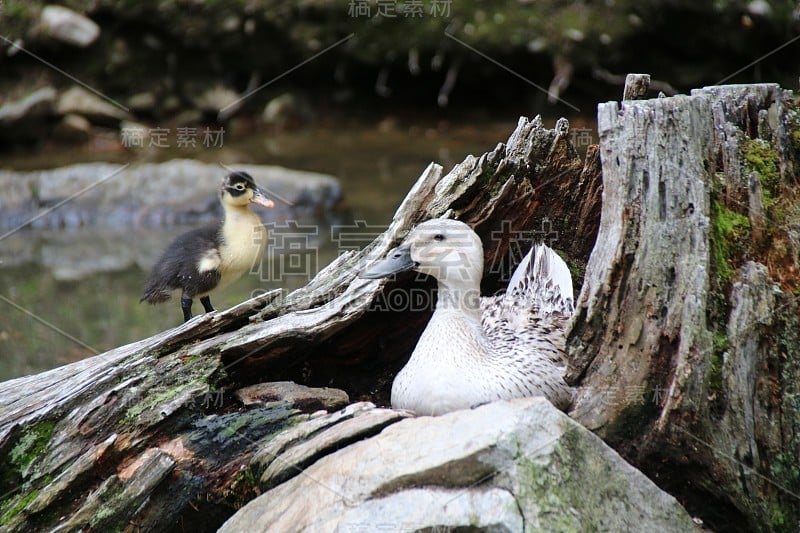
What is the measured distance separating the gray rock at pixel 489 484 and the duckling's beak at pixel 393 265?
94 centimetres

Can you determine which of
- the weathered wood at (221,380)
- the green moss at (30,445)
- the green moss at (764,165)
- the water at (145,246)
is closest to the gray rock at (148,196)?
the water at (145,246)

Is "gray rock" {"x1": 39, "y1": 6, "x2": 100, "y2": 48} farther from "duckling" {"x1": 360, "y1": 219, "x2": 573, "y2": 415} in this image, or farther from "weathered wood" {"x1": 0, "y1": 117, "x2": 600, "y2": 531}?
"duckling" {"x1": 360, "y1": 219, "x2": 573, "y2": 415}

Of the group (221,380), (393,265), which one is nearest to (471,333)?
(393,265)

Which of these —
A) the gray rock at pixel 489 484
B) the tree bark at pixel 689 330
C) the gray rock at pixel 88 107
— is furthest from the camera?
the gray rock at pixel 88 107

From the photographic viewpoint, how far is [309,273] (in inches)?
344

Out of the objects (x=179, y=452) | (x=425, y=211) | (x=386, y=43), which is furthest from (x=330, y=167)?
(x=179, y=452)

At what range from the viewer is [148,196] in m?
10.5

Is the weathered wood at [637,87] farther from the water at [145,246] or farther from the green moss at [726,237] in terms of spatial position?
the water at [145,246]

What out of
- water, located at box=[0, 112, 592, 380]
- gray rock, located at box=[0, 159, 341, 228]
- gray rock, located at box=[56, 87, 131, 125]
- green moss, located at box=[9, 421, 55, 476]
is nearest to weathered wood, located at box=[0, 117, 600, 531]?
green moss, located at box=[9, 421, 55, 476]

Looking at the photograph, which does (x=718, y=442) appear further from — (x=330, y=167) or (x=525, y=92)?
(x=525, y=92)

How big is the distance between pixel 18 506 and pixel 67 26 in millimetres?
10703

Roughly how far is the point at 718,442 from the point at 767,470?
238 mm

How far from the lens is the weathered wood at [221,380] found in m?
3.65

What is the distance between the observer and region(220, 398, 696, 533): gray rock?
9.71 feet
